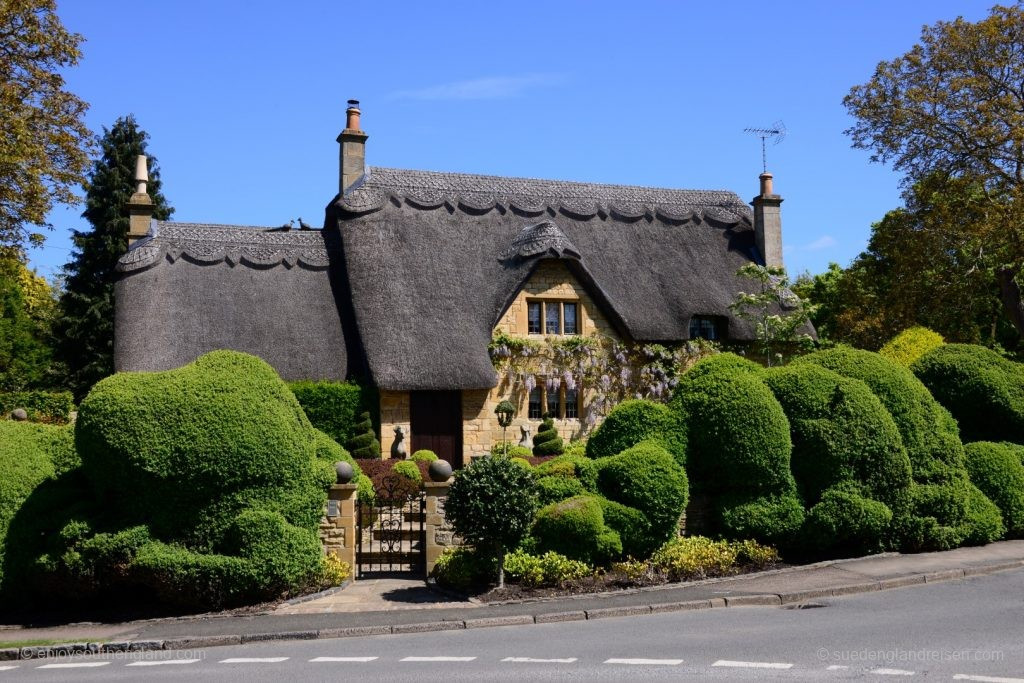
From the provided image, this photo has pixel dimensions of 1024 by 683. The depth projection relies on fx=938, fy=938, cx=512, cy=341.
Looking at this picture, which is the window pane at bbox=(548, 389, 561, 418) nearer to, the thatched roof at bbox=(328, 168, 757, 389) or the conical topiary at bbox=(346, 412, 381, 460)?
the thatched roof at bbox=(328, 168, 757, 389)

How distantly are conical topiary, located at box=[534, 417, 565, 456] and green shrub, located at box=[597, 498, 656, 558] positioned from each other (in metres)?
10.5

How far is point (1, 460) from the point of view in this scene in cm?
1274

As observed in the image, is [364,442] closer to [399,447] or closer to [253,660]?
[399,447]

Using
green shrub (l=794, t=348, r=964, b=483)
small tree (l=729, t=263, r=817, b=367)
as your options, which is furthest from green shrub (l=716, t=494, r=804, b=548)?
small tree (l=729, t=263, r=817, b=367)

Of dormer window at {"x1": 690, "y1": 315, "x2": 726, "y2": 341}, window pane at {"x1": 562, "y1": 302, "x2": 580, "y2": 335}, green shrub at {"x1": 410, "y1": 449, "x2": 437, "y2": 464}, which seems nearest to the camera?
green shrub at {"x1": 410, "y1": 449, "x2": 437, "y2": 464}

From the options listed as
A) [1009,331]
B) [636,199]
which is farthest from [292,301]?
[1009,331]

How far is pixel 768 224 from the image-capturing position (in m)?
31.1

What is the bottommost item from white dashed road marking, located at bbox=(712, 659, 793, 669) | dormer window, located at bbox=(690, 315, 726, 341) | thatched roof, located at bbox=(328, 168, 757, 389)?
white dashed road marking, located at bbox=(712, 659, 793, 669)

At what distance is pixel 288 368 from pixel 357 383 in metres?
1.84

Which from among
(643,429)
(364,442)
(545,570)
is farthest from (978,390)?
(364,442)

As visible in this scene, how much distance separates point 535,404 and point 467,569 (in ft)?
44.4

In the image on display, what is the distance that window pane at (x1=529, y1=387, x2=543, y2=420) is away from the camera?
26562 mm

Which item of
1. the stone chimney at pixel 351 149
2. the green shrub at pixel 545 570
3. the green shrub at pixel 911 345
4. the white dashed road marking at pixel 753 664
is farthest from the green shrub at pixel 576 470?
the stone chimney at pixel 351 149

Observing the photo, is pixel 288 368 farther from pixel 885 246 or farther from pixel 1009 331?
pixel 1009 331
